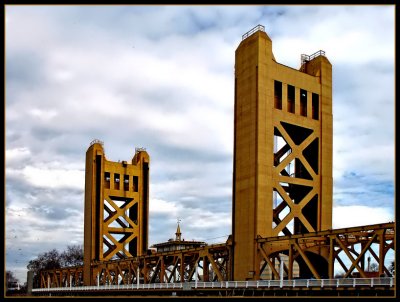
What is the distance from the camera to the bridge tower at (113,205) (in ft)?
215

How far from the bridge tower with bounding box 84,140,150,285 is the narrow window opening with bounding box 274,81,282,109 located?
31.1 m

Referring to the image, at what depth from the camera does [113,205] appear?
2650 inches

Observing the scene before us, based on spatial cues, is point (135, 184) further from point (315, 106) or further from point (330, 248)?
point (330, 248)

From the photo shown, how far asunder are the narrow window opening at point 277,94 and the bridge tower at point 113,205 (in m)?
31.1

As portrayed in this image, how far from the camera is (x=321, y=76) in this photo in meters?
43.5

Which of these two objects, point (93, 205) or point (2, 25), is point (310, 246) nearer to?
point (2, 25)

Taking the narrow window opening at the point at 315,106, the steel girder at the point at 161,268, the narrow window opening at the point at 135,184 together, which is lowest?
the steel girder at the point at 161,268

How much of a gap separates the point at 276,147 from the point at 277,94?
4.02 metres

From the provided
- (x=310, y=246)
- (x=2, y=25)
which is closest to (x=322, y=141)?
(x=310, y=246)

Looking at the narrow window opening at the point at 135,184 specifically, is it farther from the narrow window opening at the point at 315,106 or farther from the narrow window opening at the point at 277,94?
the narrow window opening at the point at 277,94

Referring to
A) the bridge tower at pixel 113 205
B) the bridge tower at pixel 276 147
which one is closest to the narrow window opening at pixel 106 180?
the bridge tower at pixel 113 205

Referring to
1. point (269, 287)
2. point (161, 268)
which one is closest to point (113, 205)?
point (161, 268)

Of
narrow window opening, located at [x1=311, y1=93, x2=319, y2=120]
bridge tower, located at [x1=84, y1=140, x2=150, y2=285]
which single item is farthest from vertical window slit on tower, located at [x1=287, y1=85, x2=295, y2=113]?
bridge tower, located at [x1=84, y1=140, x2=150, y2=285]

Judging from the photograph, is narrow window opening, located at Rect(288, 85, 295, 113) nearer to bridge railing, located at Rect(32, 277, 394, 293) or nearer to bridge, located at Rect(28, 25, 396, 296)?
bridge, located at Rect(28, 25, 396, 296)
